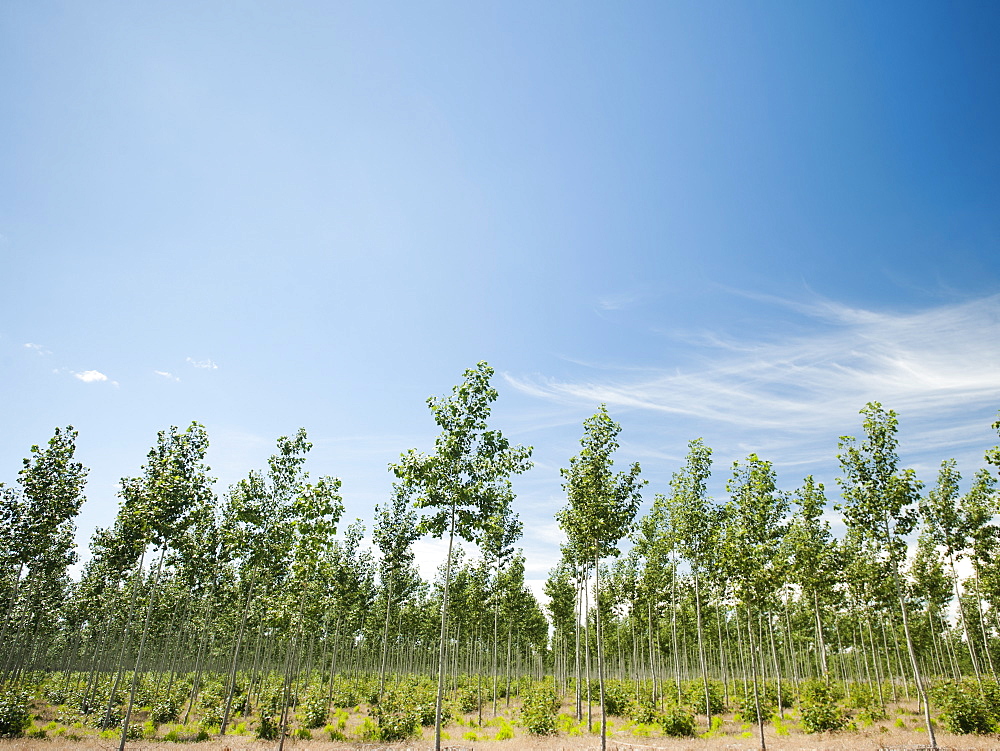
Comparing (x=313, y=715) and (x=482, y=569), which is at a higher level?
(x=482, y=569)

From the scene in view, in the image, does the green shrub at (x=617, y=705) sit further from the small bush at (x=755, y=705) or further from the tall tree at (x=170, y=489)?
Result: the tall tree at (x=170, y=489)

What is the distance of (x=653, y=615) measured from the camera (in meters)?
36.7

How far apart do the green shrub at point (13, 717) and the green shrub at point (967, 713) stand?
119ft

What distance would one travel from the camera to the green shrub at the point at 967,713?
18641 millimetres

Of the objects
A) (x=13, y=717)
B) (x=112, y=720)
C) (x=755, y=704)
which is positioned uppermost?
(x=755, y=704)

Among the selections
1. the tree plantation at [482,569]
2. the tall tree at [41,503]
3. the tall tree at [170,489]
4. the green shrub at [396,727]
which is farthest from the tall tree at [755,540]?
the tall tree at [41,503]

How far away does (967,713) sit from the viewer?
18.8m

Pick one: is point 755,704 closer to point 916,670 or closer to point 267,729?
point 916,670

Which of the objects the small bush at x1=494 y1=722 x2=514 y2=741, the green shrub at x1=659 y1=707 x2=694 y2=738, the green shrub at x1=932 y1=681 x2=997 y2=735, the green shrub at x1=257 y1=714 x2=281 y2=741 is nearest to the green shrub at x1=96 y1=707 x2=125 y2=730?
the green shrub at x1=257 y1=714 x2=281 y2=741

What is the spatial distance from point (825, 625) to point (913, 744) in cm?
3207

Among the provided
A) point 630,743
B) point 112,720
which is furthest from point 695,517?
point 112,720

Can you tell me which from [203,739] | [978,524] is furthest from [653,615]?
[203,739]

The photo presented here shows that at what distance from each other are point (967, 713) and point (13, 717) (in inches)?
1455

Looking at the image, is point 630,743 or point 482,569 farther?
point 482,569
